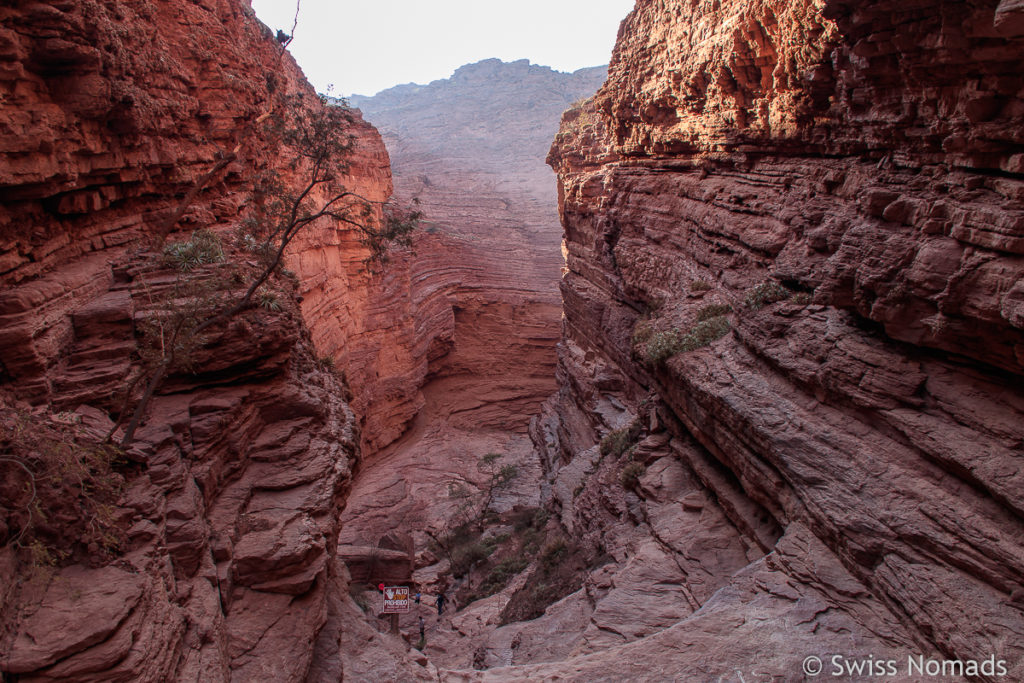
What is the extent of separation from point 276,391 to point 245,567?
2.49 metres

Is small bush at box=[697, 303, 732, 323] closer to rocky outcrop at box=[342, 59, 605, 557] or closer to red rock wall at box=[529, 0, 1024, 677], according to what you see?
red rock wall at box=[529, 0, 1024, 677]

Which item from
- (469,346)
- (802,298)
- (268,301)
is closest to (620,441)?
(802,298)

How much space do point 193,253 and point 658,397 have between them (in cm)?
883

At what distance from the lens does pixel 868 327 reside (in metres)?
7.12

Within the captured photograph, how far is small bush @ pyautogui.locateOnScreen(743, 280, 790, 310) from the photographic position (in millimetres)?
8875

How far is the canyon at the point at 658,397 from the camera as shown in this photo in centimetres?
520

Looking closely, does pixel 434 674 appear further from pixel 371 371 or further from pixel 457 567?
pixel 371 371

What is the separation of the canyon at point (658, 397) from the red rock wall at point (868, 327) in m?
0.04

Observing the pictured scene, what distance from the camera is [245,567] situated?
6.45 meters

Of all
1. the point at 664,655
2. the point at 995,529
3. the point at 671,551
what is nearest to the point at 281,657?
the point at 664,655

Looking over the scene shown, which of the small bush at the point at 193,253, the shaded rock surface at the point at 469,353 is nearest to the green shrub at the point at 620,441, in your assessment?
the shaded rock surface at the point at 469,353

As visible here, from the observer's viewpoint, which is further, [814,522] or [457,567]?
[457,567]

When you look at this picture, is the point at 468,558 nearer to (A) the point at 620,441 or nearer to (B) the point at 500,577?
(B) the point at 500,577

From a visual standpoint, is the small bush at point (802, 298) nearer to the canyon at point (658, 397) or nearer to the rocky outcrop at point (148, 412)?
the canyon at point (658, 397)
